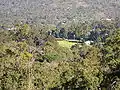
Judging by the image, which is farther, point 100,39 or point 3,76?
point 100,39

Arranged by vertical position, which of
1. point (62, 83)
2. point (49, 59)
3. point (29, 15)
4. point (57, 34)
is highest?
point (62, 83)

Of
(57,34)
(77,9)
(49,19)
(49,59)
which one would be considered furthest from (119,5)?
(49,59)

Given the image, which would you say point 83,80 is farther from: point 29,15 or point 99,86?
point 29,15

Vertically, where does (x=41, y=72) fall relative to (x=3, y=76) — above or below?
below

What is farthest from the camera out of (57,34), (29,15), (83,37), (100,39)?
(29,15)

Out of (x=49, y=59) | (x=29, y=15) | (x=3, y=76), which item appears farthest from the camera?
(x=29, y=15)

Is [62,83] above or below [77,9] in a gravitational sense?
above

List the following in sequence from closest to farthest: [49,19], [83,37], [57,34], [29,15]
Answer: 1. [83,37]
2. [57,34]
3. [49,19]
4. [29,15]

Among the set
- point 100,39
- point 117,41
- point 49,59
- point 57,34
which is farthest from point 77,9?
point 117,41

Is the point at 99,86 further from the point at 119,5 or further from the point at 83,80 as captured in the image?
the point at 119,5
